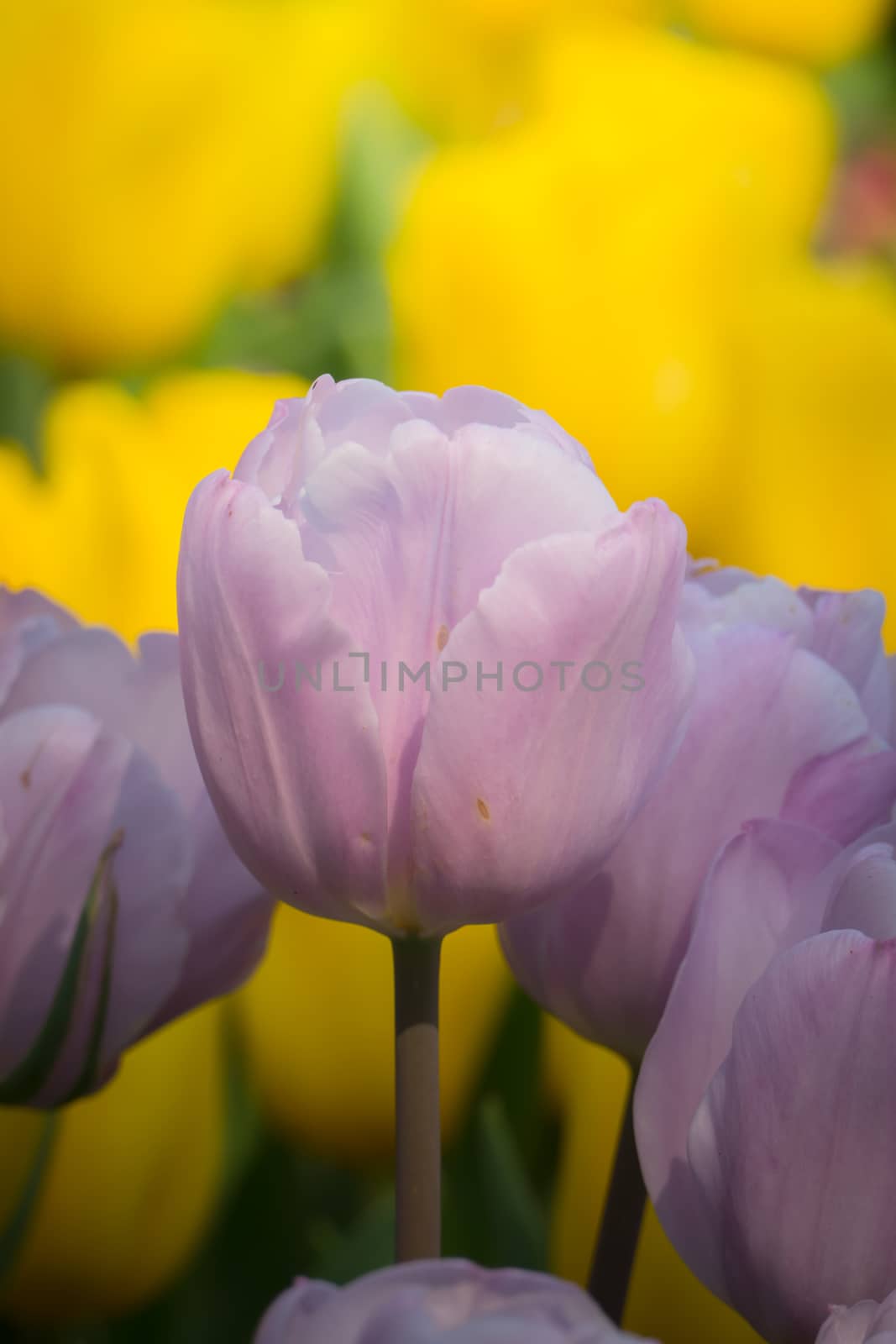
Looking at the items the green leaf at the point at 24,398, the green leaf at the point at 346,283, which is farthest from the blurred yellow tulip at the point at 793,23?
the green leaf at the point at 24,398

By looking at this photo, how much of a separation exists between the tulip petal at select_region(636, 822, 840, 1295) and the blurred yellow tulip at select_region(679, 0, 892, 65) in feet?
2.65

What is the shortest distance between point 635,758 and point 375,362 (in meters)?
0.51

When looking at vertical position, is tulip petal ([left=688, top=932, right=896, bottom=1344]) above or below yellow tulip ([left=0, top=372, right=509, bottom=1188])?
above

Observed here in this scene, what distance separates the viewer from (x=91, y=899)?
0.24m

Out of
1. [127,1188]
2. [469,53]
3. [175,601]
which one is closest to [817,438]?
[175,601]

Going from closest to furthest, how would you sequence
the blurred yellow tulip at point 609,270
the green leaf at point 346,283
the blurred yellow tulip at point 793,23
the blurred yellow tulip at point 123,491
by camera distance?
the blurred yellow tulip at point 123,491
the blurred yellow tulip at point 609,270
the green leaf at point 346,283
the blurred yellow tulip at point 793,23

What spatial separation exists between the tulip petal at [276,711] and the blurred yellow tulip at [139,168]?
445 millimetres

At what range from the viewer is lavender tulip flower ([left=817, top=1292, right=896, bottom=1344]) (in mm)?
176

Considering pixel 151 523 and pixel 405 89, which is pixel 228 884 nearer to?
pixel 151 523

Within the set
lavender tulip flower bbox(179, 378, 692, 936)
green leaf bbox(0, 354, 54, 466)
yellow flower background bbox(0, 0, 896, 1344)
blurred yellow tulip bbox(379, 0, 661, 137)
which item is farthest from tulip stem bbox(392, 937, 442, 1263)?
blurred yellow tulip bbox(379, 0, 661, 137)

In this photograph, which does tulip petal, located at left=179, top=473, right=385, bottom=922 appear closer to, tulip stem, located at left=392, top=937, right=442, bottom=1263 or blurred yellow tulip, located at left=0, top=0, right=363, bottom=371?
tulip stem, located at left=392, top=937, right=442, bottom=1263

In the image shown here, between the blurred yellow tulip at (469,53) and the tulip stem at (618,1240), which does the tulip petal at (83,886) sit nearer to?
the tulip stem at (618,1240)

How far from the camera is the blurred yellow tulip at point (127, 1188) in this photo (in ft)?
1.13

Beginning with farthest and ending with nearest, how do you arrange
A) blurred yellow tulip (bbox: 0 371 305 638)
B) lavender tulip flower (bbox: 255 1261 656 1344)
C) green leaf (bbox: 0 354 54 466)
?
green leaf (bbox: 0 354 54 466) < blurred yellow tulip (bbox: 0 371 305 638) < lavender tulip flower (bbox: 255 1261 656 1344)
